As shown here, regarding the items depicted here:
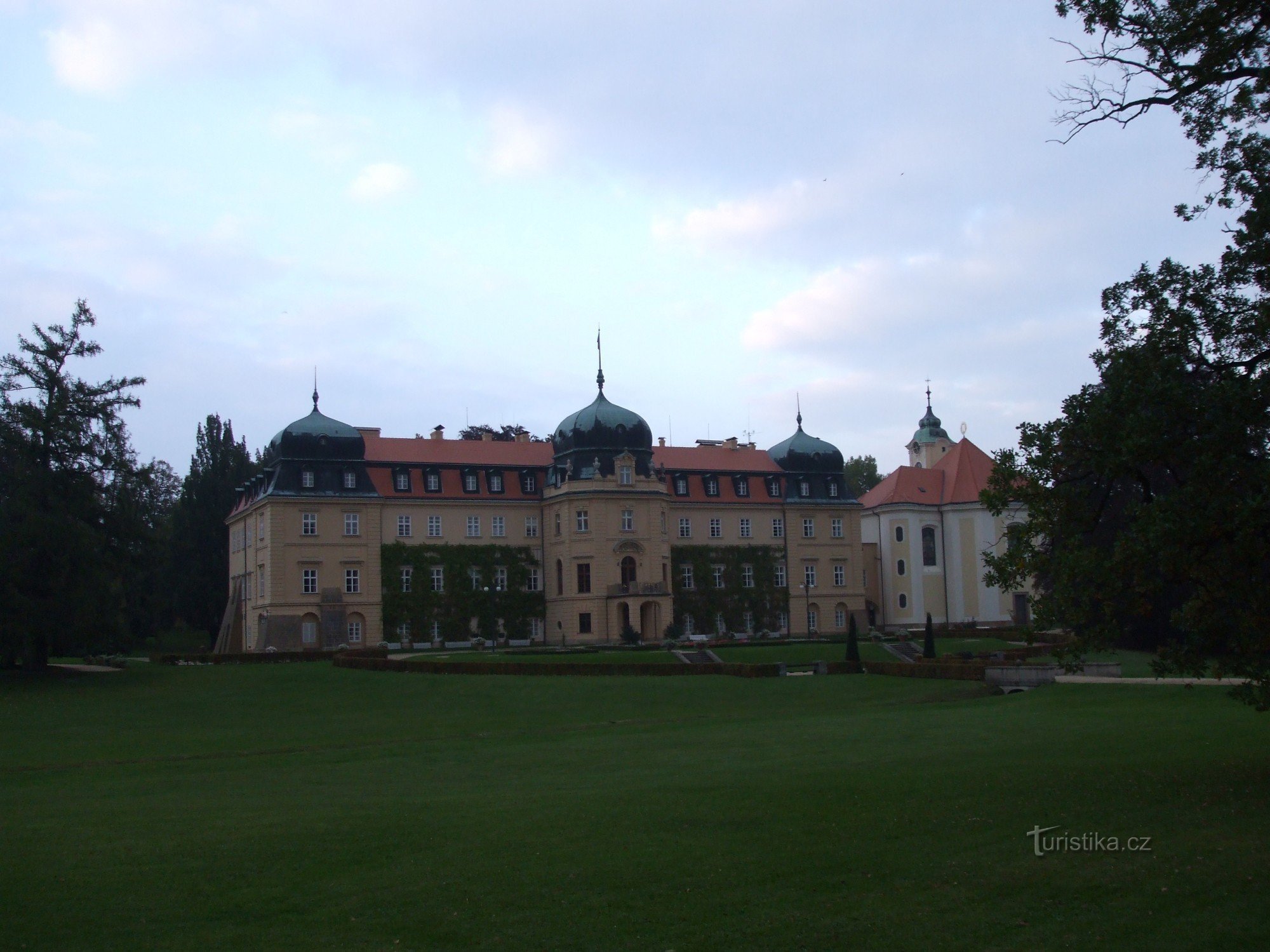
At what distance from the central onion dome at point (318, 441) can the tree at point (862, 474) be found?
64.6m

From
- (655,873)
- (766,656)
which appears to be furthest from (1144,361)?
(766,656)

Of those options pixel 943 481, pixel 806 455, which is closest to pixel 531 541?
pixel 806 455

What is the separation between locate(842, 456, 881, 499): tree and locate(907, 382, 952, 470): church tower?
24012 mm

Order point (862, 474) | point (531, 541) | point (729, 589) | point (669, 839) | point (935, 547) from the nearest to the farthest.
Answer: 1. point (669, 839)
2. point (531, 541)
3. point (729, 589)
4. point (935, 547)
5. point (862, 474)

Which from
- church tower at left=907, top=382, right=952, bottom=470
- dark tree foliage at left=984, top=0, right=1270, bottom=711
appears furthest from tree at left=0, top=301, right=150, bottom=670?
church tower at left=907, top=382, right=952, bottom=470

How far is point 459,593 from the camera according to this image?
6725 cm

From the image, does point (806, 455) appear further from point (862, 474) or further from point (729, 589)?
point (862, 474)

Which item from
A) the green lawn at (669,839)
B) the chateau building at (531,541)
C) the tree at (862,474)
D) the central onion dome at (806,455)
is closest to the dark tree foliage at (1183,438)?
the green lawn at (669,839)

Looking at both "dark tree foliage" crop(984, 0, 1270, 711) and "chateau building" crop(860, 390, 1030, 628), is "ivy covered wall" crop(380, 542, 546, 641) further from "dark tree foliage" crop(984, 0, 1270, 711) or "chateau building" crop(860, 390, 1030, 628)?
"dark tree foliage" crop(984, 0, 1270, 711)

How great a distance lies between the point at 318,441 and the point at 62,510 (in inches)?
744

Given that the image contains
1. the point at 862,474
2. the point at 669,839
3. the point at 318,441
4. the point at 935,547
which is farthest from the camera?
the point at 862,474

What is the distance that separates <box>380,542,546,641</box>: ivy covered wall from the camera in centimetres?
6594

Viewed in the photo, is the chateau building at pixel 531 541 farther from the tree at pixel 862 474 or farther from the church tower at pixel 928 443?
the tree at pixel 862 474

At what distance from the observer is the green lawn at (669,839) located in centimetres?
1060
